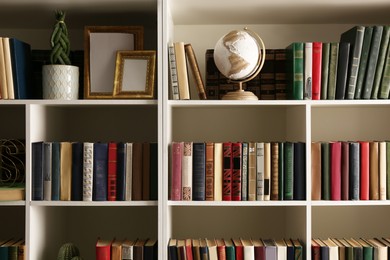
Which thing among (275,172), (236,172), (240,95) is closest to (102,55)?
(240,95)

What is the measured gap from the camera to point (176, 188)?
204 cm

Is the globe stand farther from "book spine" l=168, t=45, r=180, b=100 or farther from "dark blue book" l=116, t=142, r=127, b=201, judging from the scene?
"dark blue book" l=116, t=142, r=127, b=201

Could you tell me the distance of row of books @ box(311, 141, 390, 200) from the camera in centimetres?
206

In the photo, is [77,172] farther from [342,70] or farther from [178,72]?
[342,70]

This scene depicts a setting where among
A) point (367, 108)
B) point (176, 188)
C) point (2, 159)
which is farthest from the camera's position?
point (367, 108)

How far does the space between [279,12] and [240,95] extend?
0.42m

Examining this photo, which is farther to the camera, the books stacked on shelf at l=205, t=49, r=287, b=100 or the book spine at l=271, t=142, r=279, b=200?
the books stacked on shelf at l=205, t=49, r=287, b=100

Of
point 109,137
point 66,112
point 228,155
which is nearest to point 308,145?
point 228,155

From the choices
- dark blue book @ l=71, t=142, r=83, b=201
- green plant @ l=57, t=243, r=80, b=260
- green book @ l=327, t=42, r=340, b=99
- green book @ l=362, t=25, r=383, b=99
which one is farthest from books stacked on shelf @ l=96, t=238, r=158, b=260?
green book @ l=362, t=25, r=383, b=99

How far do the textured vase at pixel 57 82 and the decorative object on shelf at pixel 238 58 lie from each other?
1.84 feet

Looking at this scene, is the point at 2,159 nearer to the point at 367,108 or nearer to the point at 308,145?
the point at 308,145

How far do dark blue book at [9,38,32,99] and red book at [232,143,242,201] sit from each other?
2.70 ft

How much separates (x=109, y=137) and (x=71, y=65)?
1.39 ft

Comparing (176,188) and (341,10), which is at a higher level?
(341,10)
